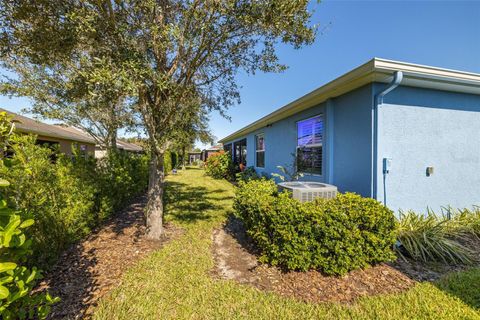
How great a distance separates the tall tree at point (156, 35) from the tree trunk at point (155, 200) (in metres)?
0.02

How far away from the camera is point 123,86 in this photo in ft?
9.53

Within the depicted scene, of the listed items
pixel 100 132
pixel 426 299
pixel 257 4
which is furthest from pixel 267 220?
pixel 100 132

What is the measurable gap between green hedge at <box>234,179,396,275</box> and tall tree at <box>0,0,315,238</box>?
2.64 meters

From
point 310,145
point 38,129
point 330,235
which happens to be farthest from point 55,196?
point 38,129

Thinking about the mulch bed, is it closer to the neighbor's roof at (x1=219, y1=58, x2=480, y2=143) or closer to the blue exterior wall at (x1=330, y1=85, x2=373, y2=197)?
the blue exterior wall at (x1=330, y1=85, x2=373, y2=197)

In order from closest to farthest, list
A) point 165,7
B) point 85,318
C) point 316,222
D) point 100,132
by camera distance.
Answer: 1. point 85,318
2. point 316,222
3. point 165,7
4. point 100,132

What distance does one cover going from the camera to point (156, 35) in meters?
3.32

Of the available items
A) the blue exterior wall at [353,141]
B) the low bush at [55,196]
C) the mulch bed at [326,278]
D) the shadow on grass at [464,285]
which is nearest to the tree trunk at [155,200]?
the low bush at [55,196]

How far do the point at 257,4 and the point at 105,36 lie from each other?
2500 mm

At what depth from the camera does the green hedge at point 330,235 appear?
3.19 metres

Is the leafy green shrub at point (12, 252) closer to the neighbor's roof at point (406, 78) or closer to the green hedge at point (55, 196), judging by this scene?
the green hedge at point (55, 196)

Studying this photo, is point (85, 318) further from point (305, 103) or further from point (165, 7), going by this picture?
point (305, 103)

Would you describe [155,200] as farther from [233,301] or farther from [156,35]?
[156,35]

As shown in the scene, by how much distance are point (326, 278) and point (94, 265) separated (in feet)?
11.8
